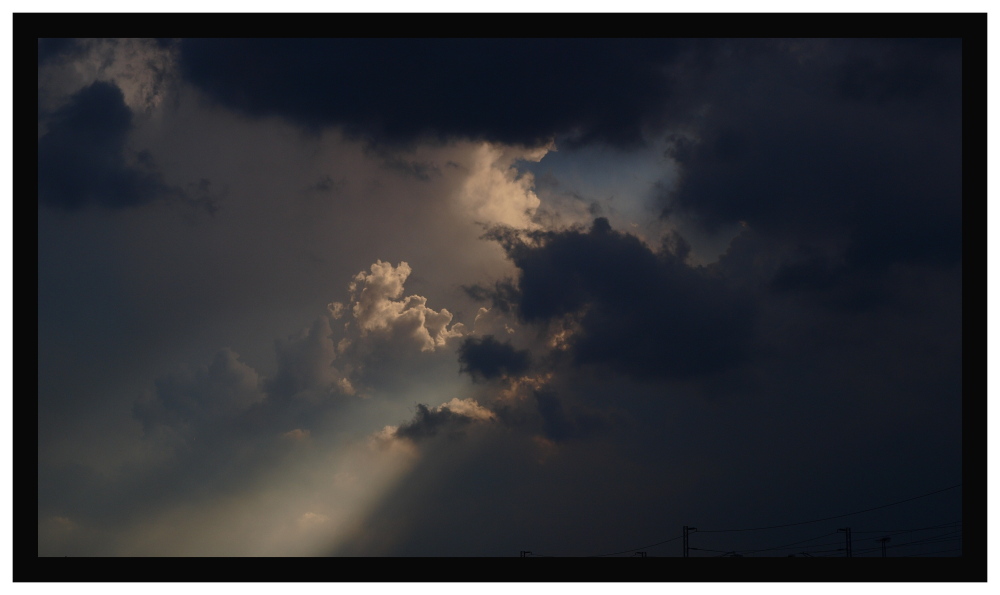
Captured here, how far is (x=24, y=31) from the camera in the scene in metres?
32.0

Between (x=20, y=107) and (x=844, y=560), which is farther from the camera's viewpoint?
(x=20, y=107)

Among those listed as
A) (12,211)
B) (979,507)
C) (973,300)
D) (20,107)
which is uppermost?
(20,107)

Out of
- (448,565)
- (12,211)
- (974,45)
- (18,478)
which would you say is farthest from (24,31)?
(974,45)

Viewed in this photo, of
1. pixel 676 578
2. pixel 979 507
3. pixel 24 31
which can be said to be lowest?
pixel 676 578

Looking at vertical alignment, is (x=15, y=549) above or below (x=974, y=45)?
below

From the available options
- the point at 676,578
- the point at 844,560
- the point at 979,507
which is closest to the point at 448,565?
the point at 676,578

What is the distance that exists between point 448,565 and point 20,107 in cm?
2273

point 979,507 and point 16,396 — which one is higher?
point 16,396

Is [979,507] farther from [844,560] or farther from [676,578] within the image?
[676,578]

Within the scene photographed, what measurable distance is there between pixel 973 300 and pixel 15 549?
114 ft

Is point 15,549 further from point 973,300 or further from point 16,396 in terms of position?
point 973,300

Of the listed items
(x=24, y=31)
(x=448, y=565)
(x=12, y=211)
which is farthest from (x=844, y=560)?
(x=24, y=31)

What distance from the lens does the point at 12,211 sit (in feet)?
105

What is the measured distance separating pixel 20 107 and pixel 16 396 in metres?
10.5
